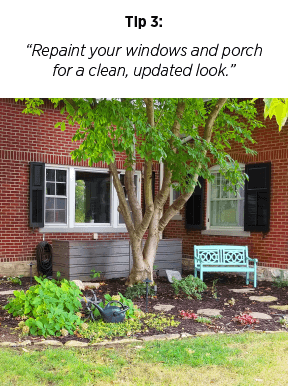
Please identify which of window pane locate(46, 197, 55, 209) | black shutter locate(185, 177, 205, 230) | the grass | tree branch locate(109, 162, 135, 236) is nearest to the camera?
the grass

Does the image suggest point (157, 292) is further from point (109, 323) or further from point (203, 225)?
point (203, 225)

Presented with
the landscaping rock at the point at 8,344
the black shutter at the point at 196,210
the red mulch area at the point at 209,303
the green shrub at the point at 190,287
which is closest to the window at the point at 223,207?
the black shutter at the point at 196,210

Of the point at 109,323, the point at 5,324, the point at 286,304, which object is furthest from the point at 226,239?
the point at 5,324

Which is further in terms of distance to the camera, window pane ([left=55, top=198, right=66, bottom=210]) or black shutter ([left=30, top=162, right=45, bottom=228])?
window pane ([left=55, top=198, right=66, bottom=210])

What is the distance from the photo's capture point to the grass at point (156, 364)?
150 inches

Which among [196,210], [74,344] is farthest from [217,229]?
[74,344]

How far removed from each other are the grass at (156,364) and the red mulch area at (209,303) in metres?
0.60

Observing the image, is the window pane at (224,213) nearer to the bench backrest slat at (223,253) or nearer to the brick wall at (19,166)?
the bench backrest slat at (223,253)

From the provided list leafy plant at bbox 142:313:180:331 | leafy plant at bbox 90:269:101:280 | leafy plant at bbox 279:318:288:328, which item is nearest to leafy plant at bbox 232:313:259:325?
leafy plant at bbox 279:318:288:328

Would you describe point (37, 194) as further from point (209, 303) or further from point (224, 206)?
point (209, 303)

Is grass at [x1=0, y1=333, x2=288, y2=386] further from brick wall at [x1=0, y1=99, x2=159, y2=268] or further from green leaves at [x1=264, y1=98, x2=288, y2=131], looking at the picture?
brick wall at [x1=0, y1=99, x2=159, y2=268]

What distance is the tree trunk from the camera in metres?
8.41

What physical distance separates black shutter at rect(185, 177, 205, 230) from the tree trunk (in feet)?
10.6

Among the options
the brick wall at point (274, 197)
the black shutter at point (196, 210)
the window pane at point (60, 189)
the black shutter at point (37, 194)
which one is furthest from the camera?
the black shutter at point (196, 210)
